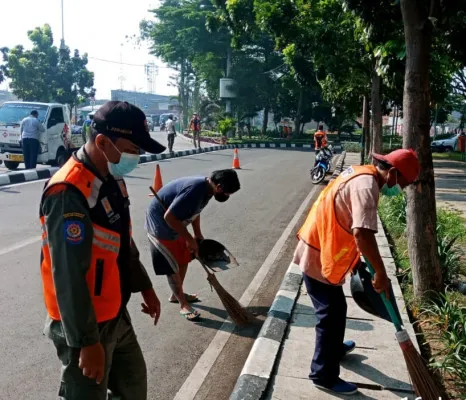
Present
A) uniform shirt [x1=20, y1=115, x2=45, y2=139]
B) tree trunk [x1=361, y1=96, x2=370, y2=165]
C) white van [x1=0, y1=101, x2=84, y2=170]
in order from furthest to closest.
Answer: tree trunk [x1=361, y1=96, x2=370, y2=165], white van [x1=0, y1=101, x2=84, y2=170], uniform shirt [x1=20, y1=115, x2=45, y2=139]

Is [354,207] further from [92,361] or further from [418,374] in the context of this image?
[92,361]

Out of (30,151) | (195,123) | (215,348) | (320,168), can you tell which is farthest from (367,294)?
(195,123)

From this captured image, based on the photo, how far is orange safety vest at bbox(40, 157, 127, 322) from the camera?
1984mm

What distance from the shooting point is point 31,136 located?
1366 cm

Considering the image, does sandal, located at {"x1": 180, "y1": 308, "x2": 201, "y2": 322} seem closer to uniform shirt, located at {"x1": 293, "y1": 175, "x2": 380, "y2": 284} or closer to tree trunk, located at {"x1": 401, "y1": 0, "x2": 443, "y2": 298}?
uniform shirt, located at {"x1": 293, "y1": 175, "x2": 380, "y2": 284}

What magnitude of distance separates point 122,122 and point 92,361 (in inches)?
35.7

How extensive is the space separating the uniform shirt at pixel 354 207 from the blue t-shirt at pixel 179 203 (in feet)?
4.22

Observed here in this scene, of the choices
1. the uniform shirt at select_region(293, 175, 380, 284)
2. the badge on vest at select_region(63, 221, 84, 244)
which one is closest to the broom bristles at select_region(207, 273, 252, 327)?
the uniform shirt at select_region(293, 175, 380, 284)

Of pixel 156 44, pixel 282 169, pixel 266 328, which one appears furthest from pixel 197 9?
pixel 266 328

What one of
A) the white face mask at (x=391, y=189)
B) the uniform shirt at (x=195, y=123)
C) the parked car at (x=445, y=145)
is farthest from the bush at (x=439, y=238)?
the parked car at (x=445, y=145)

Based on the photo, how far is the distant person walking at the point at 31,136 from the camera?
1359 centimetres

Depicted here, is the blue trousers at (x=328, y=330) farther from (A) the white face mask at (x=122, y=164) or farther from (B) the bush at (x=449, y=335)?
(A) the white face mask at (x=122, y=164)

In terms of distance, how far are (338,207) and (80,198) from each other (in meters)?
1.62

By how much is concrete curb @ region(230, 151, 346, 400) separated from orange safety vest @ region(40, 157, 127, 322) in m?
1.39
